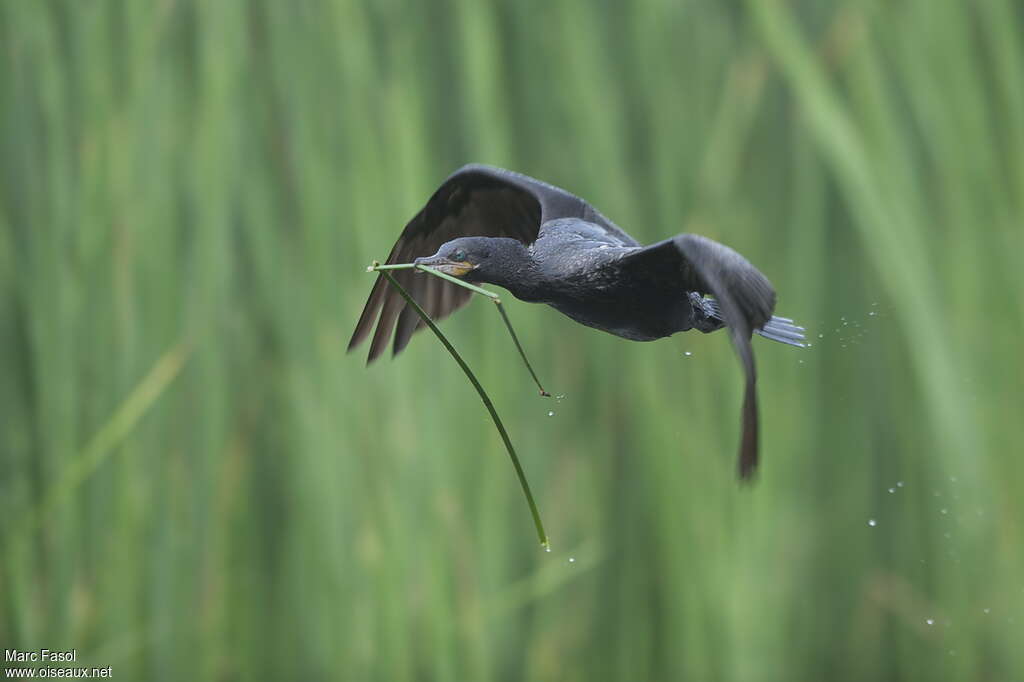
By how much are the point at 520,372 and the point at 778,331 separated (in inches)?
48.5

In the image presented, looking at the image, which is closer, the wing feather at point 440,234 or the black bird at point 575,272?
the black bird at point 575,272

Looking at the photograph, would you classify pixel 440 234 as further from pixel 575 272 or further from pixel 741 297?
pixel 741 297

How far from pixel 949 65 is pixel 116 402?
92.1 inches

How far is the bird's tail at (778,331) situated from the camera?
6.26 feet

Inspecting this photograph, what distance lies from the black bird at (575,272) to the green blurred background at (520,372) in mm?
724

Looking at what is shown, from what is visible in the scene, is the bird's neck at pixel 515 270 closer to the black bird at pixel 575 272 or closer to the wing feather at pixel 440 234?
the black bird at pixel 575 272

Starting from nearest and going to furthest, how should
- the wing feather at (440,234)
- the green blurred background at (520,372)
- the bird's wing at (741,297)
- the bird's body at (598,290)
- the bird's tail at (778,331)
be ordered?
the bird's wing at (741,297), the bird's body at (598,290), the bird's tail at (778,331), the wing feather at (440,234), the green blurred background at (520,372)

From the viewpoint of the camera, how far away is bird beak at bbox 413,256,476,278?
1.79 metres

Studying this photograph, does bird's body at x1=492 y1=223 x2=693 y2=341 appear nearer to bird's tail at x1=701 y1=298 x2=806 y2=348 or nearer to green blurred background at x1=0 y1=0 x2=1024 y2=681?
bird's tail at x1=701 y1=298 x2=806 y2=348

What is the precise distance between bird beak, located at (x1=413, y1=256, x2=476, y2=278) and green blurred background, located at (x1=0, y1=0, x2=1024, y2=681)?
1.31m

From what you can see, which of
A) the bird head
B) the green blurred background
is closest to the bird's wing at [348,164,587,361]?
the bird head

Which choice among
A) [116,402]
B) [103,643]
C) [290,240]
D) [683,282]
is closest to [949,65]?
[290,240]

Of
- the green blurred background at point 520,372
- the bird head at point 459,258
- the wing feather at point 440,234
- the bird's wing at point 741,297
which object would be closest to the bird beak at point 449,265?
the bird head at point 459,258

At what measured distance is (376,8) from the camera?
3326 millimetres
